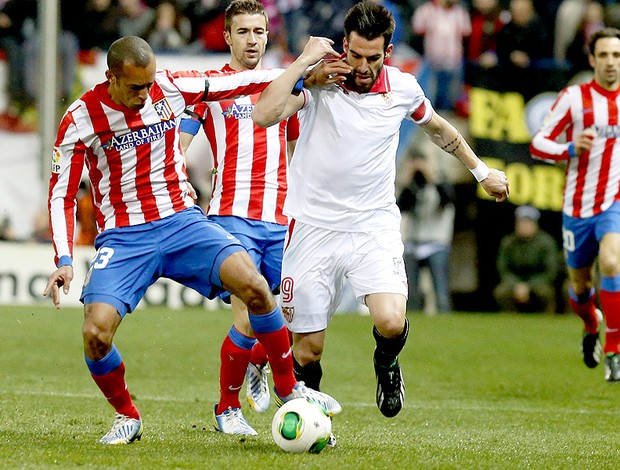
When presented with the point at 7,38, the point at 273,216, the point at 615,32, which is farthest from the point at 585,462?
the point at 7,38

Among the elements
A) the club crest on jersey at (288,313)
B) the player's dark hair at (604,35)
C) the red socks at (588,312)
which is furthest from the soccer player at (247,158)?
the red socks at (588,312)

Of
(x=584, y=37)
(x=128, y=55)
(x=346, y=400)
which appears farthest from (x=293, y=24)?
(x=128, y=55)

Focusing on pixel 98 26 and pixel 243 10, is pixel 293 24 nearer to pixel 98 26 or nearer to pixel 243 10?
pixel 98 26

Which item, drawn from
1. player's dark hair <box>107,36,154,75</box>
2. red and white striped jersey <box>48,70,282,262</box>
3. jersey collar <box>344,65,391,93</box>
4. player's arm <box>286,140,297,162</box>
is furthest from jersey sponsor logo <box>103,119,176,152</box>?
player's arm <box>286,140,297,162</box>

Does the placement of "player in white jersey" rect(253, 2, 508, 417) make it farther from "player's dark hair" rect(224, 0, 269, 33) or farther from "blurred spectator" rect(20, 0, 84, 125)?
"blurred spectator" rect(20, 0, 84, 125)

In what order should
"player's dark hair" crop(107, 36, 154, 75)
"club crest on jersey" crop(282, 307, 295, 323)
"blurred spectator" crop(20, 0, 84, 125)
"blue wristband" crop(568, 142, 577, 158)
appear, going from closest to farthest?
1. "player's dark hair" crop(107, 36, 154, 75)
2. "club crest on jersey" crop(282, 307, 295, 323)
3. "blue wristband" crop(568, 142, 577, 158)
4. "blurred spectator" crop(20, 0, 84, 125)

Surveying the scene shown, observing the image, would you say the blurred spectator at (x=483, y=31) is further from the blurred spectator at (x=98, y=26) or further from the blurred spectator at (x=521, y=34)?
the blurred spectator at (x=98, y=26)

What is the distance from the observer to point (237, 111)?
761 cm

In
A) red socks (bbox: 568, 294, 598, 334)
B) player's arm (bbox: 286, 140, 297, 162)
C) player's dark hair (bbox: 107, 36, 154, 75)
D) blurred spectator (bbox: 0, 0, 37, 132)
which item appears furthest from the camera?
blurred spectator (bbox: 0, 0, 37, 132)

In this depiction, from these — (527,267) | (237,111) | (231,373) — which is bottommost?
(527,267)

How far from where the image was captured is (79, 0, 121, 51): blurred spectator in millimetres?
15914

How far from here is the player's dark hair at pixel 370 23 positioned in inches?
245

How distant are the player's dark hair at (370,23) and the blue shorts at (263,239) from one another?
162 centimetres

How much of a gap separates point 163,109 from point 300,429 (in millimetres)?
1838
